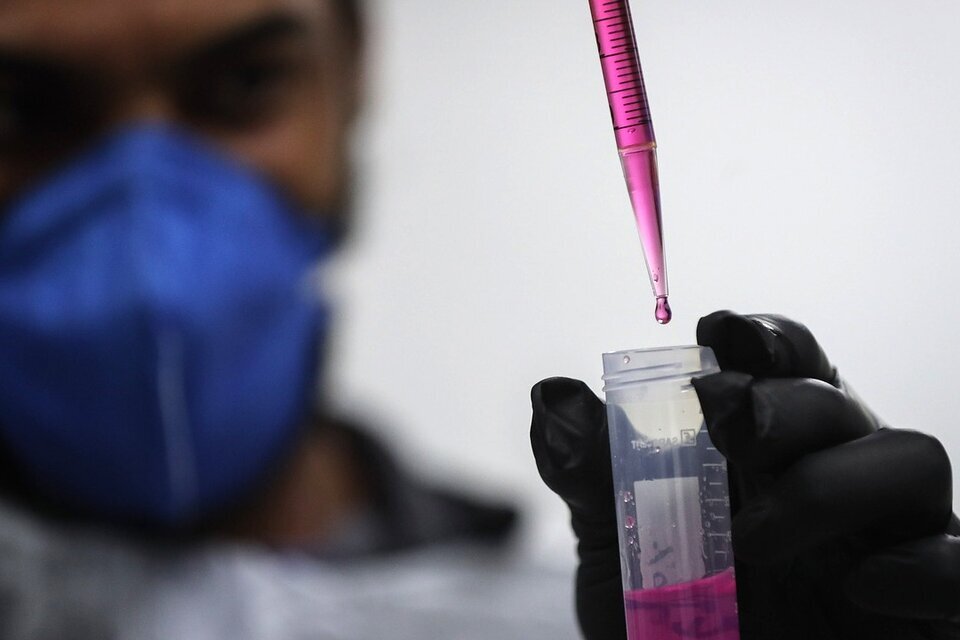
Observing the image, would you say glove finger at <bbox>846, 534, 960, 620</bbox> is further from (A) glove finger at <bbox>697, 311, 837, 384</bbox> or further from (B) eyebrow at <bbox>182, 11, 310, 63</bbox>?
(B) eyebrow at <bbox>182, 11, 310, 63</bbox>

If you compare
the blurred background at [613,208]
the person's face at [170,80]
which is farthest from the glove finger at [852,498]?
the person's face at [170,80]

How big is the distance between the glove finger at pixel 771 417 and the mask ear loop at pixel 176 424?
2.95 ft

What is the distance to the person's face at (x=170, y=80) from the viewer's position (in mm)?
1456

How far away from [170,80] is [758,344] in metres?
1.13

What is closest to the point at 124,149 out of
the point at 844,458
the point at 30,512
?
the point at 30,512

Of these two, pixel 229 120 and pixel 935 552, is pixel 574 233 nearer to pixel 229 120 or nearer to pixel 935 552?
pixel 229 120

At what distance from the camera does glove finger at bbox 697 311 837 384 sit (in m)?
0.74

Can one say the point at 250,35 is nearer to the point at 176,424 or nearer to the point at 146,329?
the point at 146,329

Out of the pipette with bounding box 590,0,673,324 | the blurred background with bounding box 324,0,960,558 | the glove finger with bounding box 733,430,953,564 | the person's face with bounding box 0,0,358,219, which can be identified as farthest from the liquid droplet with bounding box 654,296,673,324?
the person's face with bounding box 0,0,358,219

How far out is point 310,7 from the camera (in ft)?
5.31

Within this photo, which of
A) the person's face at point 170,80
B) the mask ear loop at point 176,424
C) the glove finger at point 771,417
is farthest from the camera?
the person's face at point 170,80

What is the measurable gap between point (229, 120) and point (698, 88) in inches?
31.0

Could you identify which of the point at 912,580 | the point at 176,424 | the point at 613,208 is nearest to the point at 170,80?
the point at 176,424

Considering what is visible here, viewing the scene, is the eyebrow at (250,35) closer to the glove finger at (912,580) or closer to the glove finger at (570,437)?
the glove finger at (570,437)
